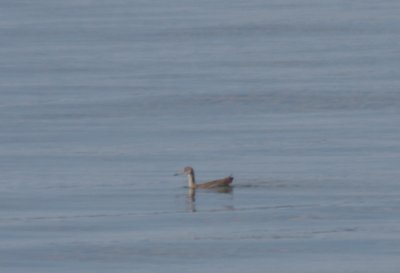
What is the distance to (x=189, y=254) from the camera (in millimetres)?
19016

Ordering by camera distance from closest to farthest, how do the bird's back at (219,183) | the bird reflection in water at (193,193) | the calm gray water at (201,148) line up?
the calm gray water at (201,148) < the bird reflection in water at (193,193) < the bird's back at (219,183)

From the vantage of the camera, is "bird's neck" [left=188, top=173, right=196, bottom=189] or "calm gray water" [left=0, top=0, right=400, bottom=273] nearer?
"calm gray water" [left=0, top=0, right=400, bottom=273]

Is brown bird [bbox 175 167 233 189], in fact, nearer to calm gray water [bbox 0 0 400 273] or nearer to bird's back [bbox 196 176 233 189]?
bird's back [bbox 196 176 233 189]

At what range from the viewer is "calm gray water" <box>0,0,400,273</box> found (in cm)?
1925

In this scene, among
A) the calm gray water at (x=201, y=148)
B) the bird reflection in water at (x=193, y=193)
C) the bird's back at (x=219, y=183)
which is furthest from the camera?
the bird's back at (x=219, y=183)

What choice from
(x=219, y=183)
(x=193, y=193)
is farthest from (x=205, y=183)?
(x=219, y=183)

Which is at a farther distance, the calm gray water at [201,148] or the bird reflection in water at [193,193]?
the bird reflection in water at [193,193]

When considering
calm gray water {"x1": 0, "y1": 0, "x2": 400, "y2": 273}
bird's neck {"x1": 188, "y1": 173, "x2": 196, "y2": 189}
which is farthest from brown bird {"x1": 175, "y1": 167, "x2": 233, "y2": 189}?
calm gray water {"x1": 0, "y1": 0, "x2": 400, "y2": 273}

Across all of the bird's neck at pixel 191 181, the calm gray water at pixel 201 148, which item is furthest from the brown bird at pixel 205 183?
the calm gray water at pixel 201 148

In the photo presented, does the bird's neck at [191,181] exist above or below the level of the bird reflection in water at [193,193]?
above

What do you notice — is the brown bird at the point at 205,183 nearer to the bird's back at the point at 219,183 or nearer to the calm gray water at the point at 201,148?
the bird's back at the point at 219,183

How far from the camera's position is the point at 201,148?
26141mm

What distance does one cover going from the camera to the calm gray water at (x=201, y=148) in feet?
63.2

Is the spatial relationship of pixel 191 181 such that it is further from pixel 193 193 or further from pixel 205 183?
pixel 205 183
